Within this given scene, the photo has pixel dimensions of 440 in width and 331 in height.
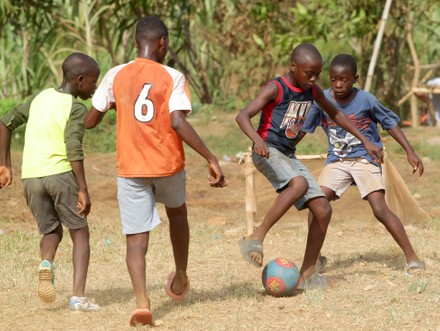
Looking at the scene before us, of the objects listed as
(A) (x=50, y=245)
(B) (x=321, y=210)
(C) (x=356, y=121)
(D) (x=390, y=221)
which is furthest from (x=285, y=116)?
(A) (x=50, y=245)

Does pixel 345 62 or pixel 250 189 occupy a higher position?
pixel 345 62

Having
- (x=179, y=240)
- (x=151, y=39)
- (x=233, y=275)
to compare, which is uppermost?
(x=151, y=39)

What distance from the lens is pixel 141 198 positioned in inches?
210

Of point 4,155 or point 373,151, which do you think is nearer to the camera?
point 4,155

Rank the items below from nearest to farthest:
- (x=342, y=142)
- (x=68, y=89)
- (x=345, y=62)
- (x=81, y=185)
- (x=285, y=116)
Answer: (x=81, y=185), (x=68, y=89), (x=285, y=116), (x=345, y=62), (x=342, y=142)

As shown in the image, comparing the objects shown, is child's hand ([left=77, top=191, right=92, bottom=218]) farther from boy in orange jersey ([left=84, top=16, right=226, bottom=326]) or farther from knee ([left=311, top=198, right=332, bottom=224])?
knee ([left=311, top=198, right=332, bottom=224])

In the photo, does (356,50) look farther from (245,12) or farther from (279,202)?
(279,202)

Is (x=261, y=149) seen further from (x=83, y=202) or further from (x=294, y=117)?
(x=83, y=202)

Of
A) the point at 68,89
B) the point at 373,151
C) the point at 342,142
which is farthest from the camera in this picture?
the point at 342,142

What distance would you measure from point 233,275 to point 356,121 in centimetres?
134

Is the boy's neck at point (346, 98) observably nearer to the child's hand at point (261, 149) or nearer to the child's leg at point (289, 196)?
the child's leg at point (289, 196)

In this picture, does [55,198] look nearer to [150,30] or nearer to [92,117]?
[92,117]

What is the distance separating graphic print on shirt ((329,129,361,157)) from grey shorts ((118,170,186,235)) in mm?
1772

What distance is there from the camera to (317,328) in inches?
205
